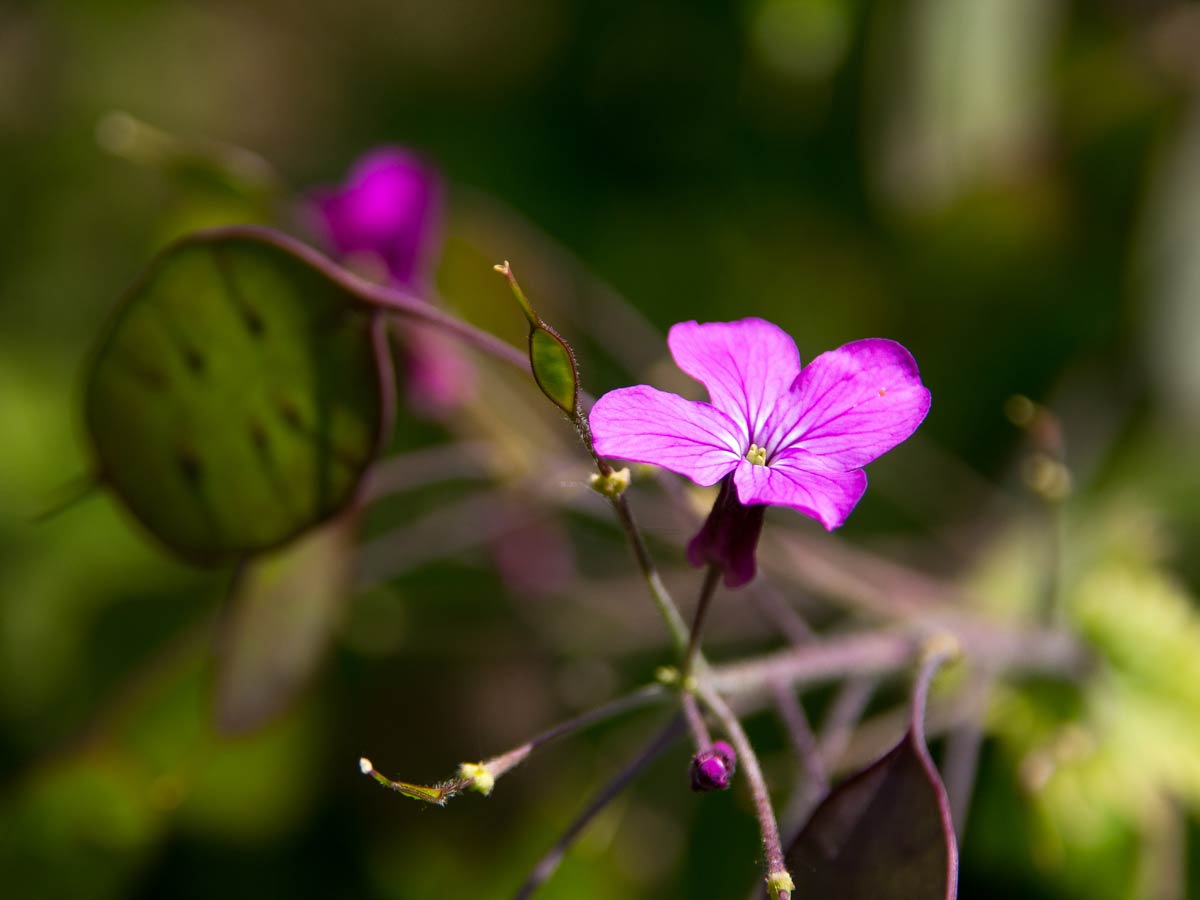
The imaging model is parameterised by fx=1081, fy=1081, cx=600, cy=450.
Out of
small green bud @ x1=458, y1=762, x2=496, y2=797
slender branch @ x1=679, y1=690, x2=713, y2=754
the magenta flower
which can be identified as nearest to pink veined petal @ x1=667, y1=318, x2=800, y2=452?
the magenta flower

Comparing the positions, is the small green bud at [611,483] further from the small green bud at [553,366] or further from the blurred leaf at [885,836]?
the blurred leaf at [885,836]

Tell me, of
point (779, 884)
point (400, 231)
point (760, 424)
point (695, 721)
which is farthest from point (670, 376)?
point (779, 884)

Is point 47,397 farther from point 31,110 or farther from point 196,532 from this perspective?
point 196,532

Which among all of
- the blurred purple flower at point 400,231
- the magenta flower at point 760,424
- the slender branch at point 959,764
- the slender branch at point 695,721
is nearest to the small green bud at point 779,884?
the slender branch at point 695,721

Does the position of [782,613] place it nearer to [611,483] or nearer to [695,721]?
[695,721]

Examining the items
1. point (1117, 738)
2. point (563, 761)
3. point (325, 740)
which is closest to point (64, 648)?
point (325, 740)

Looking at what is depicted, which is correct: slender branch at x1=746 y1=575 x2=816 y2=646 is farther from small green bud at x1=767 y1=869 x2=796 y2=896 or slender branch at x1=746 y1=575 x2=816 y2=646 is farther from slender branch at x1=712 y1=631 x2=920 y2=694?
small green bud at x1=767 y1=869 x2=796 y2=896
